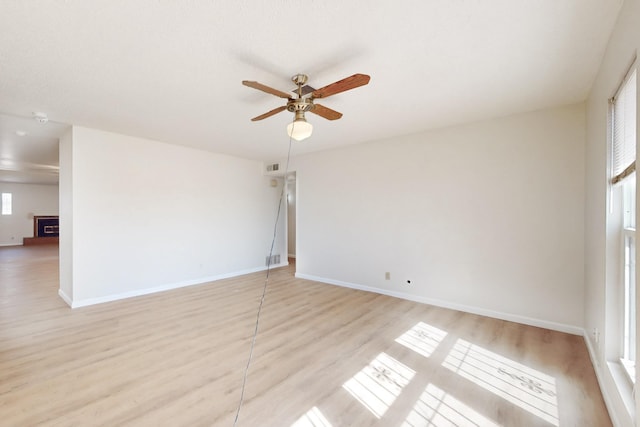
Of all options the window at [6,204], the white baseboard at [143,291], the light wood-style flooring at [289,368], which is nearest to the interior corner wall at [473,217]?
the light wood-style flooring at [289,368]

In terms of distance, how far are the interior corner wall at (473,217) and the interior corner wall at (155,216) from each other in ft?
6.62

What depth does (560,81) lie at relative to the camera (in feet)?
7.66

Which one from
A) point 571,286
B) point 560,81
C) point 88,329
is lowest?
point 88,329

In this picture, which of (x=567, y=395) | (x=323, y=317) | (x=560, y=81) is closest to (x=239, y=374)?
(x=323, y=317)

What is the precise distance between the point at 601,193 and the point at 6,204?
51.3 ft

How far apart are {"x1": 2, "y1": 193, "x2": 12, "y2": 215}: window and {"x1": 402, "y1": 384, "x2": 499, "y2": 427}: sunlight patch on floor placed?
14.5 metres

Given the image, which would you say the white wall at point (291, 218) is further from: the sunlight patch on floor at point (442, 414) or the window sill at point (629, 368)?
the window sill at point (629, 368)

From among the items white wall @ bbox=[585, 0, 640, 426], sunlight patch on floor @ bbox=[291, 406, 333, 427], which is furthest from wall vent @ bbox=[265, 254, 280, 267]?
white wall @ bbox=[585, 0, 640, 426]

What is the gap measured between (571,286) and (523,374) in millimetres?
1383

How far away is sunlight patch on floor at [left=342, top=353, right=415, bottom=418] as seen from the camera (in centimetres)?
180

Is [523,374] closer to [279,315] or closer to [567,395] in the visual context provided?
[567,395]

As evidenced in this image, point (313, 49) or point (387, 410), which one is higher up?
point (313, 49)

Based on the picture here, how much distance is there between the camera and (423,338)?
2738 mm

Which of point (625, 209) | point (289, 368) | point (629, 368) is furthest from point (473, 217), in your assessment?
point (289, 368)
